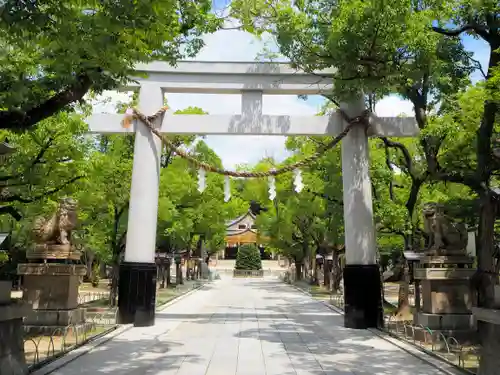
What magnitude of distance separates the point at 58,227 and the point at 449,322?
9583mm

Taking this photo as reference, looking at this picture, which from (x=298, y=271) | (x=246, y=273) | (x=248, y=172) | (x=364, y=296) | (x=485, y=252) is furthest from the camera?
(x=246, y=273)

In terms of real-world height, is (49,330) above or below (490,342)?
below

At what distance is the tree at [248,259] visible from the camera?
171 feet

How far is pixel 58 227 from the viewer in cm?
1112

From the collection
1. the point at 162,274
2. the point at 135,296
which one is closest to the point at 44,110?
the point at 135,296

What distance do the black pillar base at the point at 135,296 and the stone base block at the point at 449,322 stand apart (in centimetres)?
693

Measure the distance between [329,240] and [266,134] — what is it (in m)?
13.8

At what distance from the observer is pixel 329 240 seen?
81.8 ft

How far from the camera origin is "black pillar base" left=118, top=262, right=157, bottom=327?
11.7 m

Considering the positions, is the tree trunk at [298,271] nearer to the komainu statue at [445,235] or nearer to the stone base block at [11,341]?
the komainu statue at [445,235]

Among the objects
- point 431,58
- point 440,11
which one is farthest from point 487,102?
point 440,11

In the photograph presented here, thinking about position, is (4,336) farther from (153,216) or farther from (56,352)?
(153,216)

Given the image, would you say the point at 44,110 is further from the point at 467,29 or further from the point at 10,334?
the point at 467,29

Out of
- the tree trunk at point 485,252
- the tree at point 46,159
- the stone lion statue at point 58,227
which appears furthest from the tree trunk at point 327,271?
the tree at point 46,159
